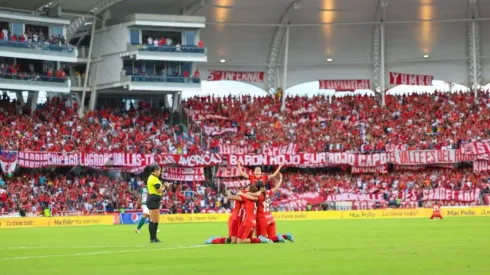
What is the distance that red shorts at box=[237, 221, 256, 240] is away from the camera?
82.0 ft

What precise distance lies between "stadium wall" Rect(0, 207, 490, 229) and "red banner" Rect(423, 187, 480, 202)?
7.86 m

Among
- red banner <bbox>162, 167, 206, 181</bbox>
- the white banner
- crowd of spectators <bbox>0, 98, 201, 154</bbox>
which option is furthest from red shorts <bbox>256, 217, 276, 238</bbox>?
Result: red banner <bbox>162, 167, 206, 181</bbox>

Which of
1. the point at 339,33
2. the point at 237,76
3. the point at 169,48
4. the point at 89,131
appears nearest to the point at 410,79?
the point at 339,33

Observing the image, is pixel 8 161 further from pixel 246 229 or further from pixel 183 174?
pixel 246 229

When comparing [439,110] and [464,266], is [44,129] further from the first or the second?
[464,266]

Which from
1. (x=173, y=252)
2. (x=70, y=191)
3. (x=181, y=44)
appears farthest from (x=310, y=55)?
(x=173, y=252)

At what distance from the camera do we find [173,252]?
71.2ft

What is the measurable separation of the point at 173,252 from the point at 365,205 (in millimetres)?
46508

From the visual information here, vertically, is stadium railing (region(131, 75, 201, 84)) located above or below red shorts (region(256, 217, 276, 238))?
above

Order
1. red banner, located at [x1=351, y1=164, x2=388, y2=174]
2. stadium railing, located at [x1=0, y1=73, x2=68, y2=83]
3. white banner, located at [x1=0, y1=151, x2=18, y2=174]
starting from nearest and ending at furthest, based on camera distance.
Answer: white banner, located at [x1=0, y1=151, x2=18, y2=174], stadium railing, located at [x1=0, y1=73, x2=68, y2=83], red banner, located at [x1=351, y1=164, x2=388, y2=174]

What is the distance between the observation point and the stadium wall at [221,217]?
53.0m

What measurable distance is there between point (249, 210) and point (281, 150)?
159ft

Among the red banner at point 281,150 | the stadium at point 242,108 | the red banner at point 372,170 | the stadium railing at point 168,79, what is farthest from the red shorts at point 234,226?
the stadium railing at point 168,79

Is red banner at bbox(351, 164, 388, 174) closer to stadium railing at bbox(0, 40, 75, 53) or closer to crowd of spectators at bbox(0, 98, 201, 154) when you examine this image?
crowd of spectators at bbox(0, 98, 201, 154)
